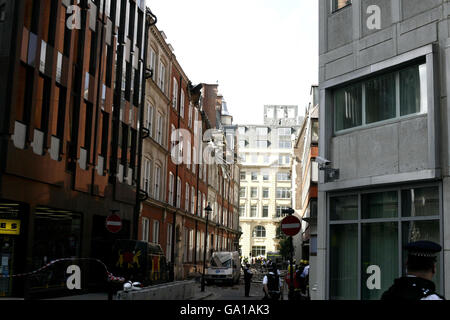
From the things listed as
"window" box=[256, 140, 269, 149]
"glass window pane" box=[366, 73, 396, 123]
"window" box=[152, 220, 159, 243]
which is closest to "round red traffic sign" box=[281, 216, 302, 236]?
"glass window pane" box=[366, 73, 396, 123]

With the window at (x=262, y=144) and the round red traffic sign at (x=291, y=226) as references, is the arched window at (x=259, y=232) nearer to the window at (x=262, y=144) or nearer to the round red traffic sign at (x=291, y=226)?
the window at (x=262, y=144)

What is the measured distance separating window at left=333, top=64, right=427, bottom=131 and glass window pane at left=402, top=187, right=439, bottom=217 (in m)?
1.78

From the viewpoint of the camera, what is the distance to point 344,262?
46.6 ft

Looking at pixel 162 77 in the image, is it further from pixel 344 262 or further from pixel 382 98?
pixel 344 262

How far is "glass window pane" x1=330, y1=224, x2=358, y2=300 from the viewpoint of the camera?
13.8 m

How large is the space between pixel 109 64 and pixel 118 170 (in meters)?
5.15

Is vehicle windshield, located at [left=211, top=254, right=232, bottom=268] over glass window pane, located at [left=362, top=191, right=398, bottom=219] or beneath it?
beneath

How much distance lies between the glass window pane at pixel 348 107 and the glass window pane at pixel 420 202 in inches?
99.9

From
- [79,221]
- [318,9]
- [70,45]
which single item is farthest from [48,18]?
[318,9]

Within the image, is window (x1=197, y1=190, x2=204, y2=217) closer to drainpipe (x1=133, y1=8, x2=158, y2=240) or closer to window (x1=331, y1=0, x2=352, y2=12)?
drainpipe (x1=133, y1=8, x2=158, y2=240)

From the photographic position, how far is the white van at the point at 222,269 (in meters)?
37.3

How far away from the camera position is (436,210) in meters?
11.9

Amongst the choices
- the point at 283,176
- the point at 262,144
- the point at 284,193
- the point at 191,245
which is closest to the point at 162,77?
the point at 191,245
